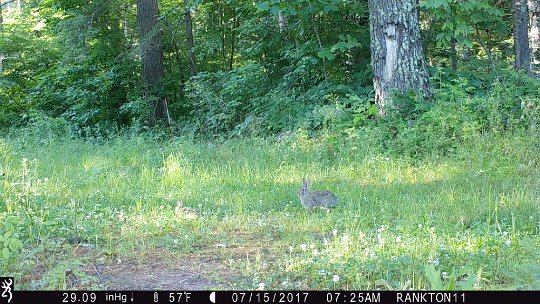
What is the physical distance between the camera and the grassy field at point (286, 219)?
14.8ft

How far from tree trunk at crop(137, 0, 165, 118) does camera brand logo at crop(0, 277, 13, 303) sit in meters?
12.4

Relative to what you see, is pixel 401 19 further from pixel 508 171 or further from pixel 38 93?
pixel 38 93

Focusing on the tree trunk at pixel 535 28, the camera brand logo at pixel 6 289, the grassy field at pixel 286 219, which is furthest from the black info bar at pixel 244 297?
the tree trunk at pixel 535 28

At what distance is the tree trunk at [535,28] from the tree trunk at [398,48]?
3367mm

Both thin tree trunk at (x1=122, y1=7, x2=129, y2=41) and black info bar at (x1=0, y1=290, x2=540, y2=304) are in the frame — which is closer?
black info bar at (x1=0, y1=290, x2=540, y2=304)

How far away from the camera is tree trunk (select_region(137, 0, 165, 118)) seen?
16.4 meters

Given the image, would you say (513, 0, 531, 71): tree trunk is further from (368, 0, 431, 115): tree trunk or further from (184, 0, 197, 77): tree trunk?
(184, 0, 197, 77): tree trunk

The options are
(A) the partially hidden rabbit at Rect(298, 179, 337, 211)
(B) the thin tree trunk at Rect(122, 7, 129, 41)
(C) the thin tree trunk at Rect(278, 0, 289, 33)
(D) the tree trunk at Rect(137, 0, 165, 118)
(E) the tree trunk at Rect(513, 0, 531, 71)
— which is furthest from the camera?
(B) the thin tree trunk at Rect(122, 7, 129, 41)

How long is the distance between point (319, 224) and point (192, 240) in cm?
123

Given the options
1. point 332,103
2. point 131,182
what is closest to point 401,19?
point 332,103

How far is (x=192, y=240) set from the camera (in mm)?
5523

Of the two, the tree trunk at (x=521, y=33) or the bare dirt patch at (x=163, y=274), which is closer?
the bare dirt patch at (x=163, y=274)

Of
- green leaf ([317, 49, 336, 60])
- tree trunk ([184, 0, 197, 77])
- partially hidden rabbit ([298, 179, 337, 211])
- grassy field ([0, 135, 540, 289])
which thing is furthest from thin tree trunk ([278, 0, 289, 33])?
partially hidden rabbit ([298, 179, 337, 211])

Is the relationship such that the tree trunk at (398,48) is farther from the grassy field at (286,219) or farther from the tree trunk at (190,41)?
the tree trunk at (190,41)
